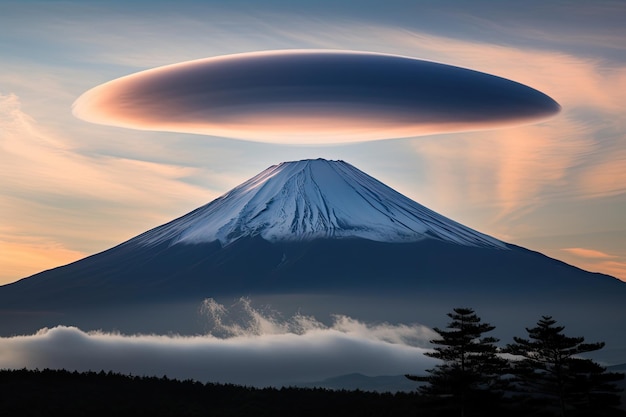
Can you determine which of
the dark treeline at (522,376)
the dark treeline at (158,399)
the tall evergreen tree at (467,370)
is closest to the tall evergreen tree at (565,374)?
the dark treeline at (522,376)

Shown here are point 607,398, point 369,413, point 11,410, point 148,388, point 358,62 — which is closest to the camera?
point 607,398

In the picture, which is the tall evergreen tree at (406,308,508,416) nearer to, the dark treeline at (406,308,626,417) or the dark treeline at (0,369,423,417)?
the dark treeline at (406,308,626,417)

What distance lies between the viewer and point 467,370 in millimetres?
96938

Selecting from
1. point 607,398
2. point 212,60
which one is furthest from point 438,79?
point 607,398

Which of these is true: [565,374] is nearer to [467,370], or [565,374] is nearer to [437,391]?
[467,370]

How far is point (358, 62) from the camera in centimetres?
14938

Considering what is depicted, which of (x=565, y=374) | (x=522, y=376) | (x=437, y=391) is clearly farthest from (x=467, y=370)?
(x=565, y=374)

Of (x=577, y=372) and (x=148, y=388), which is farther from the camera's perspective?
(x=148, y=388)

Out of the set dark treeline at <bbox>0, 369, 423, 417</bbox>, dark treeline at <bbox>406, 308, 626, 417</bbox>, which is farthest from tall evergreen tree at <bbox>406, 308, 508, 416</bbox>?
dark treeline at <bbox>0, 369, 423, 417</bbox>

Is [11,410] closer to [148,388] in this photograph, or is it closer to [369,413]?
[148,388]

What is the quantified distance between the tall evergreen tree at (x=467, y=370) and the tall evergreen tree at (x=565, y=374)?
6.15ft

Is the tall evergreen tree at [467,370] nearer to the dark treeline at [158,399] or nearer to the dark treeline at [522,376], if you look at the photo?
the dark treeline at [522,376]

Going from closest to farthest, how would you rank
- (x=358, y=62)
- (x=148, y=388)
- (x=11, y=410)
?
(x=11, y=410)
(x=148, y=388)
(x=358, y=62)

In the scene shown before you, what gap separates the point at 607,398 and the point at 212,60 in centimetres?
7223
